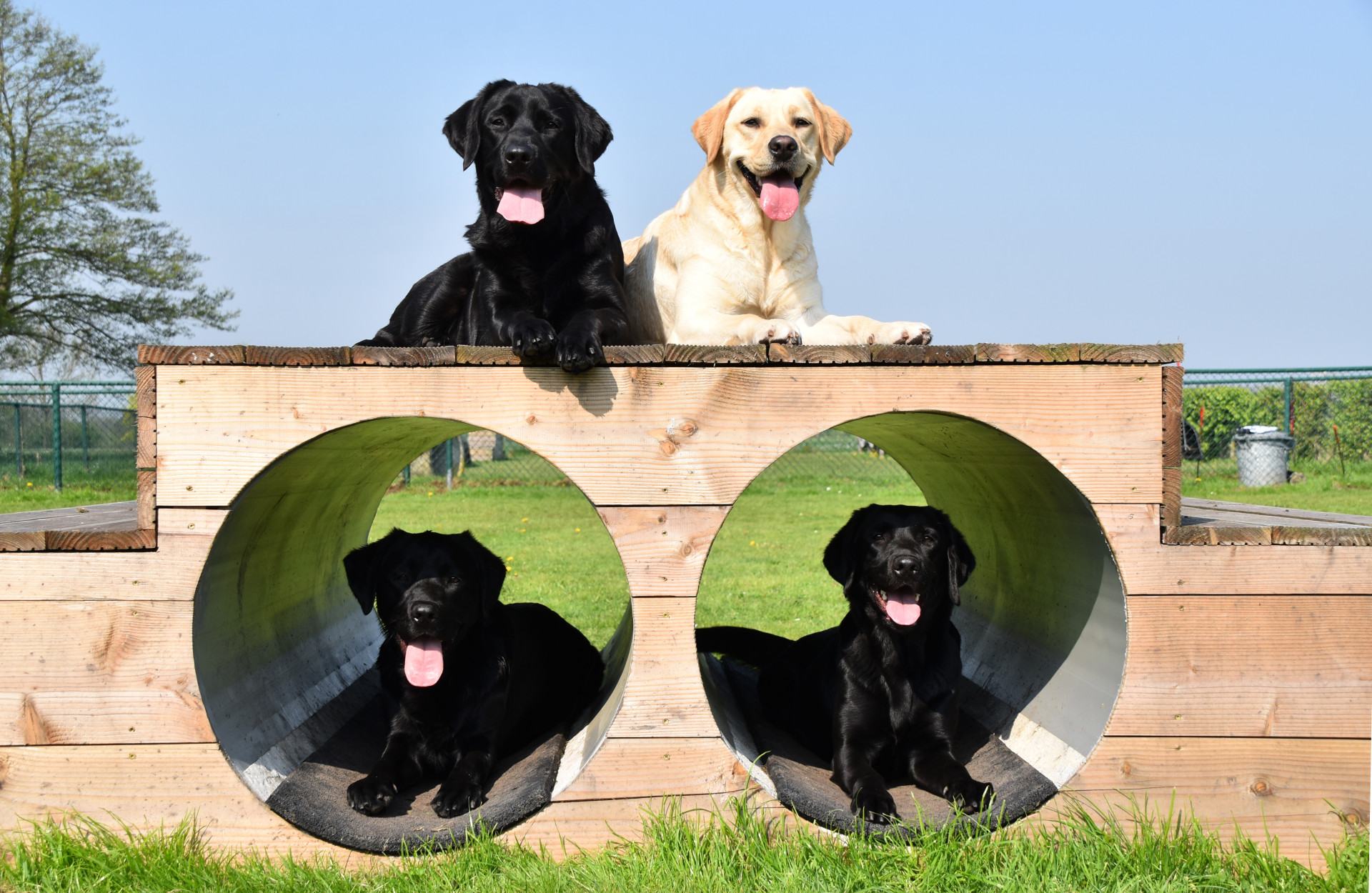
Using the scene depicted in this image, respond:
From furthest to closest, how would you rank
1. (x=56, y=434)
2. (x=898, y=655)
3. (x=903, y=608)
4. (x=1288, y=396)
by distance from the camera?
(x=1288, y=396), (x=56, y=434), (x=898, y=655), (x=903, y=608)

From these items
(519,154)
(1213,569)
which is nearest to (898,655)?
(1213,569)

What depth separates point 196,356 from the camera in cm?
294

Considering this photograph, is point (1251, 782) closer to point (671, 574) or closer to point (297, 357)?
point (671, 574)

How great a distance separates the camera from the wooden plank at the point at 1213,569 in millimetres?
2951

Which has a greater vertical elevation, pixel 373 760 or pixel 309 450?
pixel 309 450

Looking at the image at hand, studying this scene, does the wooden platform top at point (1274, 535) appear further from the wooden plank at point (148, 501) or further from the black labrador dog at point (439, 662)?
the wooden plank at point (148, 501)

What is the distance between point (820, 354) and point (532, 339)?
860 mm

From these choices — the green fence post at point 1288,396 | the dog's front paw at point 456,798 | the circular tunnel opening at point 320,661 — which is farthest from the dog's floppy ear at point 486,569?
the green fence post at point 1288,396

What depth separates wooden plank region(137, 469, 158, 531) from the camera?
2.91m

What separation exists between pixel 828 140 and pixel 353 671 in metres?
3.35

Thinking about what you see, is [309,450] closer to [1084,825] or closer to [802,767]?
[802,767]

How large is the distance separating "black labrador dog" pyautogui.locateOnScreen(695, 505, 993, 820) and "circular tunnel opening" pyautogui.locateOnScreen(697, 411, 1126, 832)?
0.11 meters

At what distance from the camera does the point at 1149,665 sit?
294cm

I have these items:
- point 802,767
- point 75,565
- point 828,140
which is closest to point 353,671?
point 75,565
